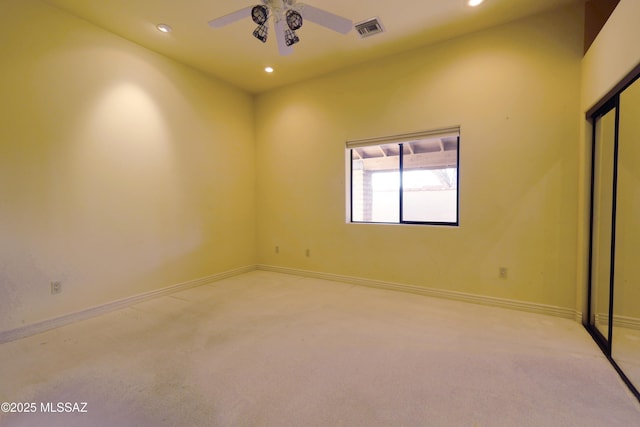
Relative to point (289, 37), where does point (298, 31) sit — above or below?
above

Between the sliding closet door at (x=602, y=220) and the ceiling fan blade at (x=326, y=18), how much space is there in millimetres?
2214

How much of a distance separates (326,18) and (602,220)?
114 inches

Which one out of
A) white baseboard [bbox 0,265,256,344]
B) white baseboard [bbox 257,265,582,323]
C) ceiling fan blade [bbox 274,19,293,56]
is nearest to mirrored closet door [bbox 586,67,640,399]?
white baseboard [bbox 257,265,582,323]

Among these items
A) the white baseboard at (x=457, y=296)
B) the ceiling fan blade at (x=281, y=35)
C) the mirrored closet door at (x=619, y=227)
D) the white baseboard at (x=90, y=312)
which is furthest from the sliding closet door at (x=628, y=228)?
the white baseboard at (x=90, y=312)

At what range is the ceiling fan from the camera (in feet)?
7.08

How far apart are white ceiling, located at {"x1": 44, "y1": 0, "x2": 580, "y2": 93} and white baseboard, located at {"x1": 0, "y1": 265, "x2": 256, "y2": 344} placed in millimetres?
2967

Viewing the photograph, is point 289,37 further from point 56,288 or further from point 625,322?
point 625,322

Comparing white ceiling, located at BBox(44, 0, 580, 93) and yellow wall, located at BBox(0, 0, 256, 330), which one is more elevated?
white ceiling, located at BBox(44, 0, 580, 93)

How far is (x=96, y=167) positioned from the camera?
9.80 ft

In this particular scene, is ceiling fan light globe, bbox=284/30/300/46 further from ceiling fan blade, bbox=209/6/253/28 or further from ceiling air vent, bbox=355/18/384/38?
ceiling air vent, bbox=355/18/384/38

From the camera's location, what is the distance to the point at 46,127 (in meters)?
2.65

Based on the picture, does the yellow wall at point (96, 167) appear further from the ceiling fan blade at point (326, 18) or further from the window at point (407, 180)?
the ceiling fan blade at point (326, 18)

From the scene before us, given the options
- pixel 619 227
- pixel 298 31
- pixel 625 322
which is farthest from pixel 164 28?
pixel 625 322

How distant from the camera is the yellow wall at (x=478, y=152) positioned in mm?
2814
